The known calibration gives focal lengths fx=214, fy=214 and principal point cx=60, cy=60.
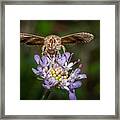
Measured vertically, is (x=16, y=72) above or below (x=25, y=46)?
below

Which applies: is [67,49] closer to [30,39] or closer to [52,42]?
[52,42]

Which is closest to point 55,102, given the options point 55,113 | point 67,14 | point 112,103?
point 55,113

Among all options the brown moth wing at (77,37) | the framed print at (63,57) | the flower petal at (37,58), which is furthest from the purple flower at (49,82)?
the brown moth wing at (77,37)

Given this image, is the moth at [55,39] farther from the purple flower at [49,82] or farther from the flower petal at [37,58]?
the purple flower at [49,82]

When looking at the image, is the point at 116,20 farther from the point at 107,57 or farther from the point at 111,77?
the point at 111,77

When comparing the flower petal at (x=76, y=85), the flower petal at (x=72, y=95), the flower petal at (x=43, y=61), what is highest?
the flower petal at (x=43, y=61)

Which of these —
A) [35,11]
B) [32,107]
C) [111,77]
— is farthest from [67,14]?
[32,107]

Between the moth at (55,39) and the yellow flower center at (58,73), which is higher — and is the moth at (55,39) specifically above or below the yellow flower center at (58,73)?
above

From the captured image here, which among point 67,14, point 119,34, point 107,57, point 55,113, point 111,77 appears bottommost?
point 55,113
